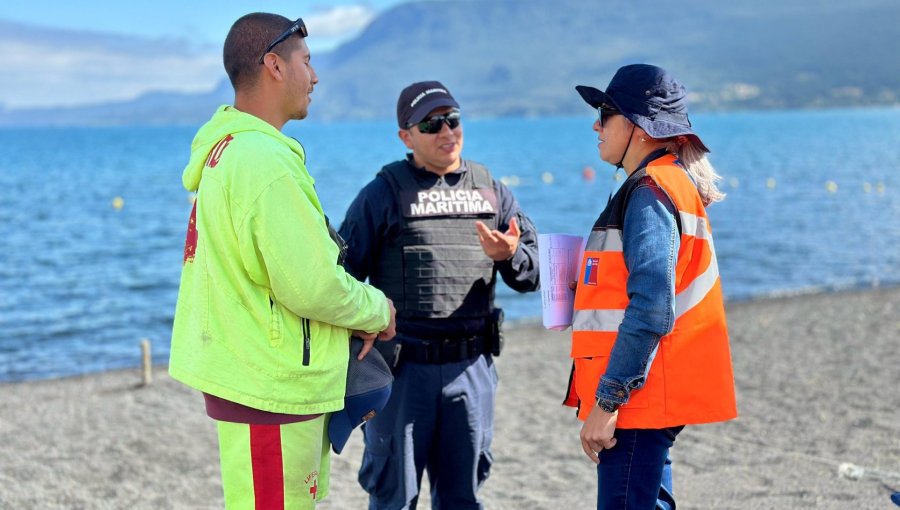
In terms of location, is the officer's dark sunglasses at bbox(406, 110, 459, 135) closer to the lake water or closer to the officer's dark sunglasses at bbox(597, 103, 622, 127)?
the officer's dark sunglasses at bbox(597, 103, 622, 127)

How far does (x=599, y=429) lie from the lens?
10.3 feet

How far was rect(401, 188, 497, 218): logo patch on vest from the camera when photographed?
4395 mm

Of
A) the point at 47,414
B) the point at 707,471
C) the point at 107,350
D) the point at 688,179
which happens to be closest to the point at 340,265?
the point at 688,179

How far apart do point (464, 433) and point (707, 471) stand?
2.98 metres

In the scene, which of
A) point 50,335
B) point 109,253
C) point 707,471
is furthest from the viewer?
point 109,253

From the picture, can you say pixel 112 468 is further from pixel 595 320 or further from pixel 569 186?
pixel 569 186

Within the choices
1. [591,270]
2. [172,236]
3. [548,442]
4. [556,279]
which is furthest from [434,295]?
[172,236]

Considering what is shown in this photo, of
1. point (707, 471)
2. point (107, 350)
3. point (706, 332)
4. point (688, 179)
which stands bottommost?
point (107, 350)

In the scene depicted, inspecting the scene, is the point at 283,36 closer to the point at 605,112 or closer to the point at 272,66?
the point at 272,66

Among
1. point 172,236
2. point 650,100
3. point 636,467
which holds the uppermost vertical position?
point 650,100

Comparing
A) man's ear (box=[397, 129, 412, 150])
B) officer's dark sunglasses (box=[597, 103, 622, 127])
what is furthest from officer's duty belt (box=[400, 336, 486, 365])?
officer's dark sunglasses (box=[597, 103, 622, 127])

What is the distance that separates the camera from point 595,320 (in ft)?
10.5

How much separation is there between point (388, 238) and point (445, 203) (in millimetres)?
→ 326

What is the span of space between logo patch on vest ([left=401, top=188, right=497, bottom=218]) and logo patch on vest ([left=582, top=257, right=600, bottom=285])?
4.28ft
